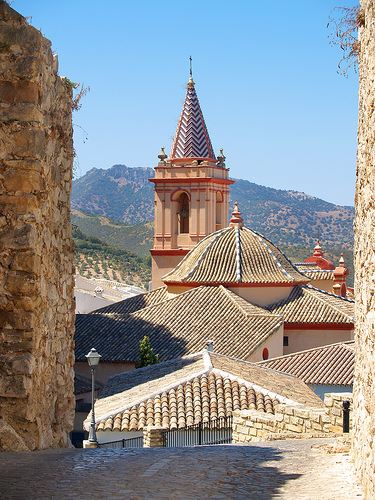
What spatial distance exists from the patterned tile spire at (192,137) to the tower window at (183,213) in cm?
182

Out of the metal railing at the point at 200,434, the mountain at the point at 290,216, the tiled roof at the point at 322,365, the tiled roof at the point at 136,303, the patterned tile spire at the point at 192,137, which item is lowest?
the metal railing at the point at 200,434

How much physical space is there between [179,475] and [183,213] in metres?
36.9

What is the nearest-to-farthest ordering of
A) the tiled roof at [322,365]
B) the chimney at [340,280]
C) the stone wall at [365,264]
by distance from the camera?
the stone wall at [365,264], the tiled roof at [322,365], the chimney at [340,280]

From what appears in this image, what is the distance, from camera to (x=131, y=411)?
60.4 ft

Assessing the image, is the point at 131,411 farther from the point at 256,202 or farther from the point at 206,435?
the point at 256,202

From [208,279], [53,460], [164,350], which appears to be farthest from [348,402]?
[208,279]

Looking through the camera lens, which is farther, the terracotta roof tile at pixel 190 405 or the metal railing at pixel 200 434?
the terracotta roof tile at pixel 190 405

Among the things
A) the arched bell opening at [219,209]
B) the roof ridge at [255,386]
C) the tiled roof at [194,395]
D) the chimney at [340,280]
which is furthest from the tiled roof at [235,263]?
the roof ridge at [255,386]

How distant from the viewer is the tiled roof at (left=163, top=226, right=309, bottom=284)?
33.7m

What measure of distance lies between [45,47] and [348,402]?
4.95 meters

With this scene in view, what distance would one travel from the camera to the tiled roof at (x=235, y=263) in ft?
111

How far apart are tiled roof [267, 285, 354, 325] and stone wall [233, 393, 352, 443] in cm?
1938

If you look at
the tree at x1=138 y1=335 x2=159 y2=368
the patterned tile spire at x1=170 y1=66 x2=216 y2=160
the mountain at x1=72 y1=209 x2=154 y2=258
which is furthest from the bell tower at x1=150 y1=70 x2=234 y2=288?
the mountain at x1=72 y1=209 x2=154 y2=258

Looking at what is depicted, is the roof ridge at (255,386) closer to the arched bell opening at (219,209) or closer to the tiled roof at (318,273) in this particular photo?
the arched bell opening at (219,209)
